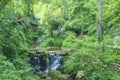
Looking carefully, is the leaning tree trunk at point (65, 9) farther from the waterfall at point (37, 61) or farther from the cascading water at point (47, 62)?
the waterfall at point (37, 61)

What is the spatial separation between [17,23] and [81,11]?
14.5 m

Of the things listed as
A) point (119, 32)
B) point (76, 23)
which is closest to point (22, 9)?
point (76, 23)

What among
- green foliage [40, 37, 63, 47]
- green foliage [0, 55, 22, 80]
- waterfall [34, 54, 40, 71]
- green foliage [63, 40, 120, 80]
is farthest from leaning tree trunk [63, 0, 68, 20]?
green foliage [0, 55, 22, 80]

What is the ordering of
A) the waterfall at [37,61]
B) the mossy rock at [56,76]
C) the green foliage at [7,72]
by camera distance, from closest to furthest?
the green foliage at [7,72] < the mossy rock at [56,76] < the waterfall at [37,61]

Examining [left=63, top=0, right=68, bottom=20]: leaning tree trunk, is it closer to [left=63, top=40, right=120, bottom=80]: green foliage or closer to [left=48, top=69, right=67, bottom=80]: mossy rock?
[left=48, top=69, right=67, bottom=80]: mossy rock

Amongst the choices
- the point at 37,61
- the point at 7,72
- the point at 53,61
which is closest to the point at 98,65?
the point at 7,72

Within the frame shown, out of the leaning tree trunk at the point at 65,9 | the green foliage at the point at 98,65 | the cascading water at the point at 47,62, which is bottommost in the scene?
the cascading water at the point at 47,62

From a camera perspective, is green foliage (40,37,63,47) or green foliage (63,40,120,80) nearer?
green foliage (63,40,120,80)

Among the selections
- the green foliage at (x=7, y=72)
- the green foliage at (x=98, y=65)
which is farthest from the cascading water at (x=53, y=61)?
the green foliage at (x=7, y=72)

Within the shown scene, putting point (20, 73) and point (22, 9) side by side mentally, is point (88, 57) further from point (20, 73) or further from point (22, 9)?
point (22, 9)

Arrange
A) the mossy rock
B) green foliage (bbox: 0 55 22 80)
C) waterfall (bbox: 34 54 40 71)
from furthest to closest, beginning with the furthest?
waterfall (bbox: 34 54 40 71) → the mossy rock → green foliage (bbox: 0 55 22 80)

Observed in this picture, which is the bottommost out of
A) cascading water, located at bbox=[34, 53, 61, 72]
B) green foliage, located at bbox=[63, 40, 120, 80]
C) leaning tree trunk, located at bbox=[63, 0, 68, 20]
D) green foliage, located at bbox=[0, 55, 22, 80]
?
cascading water, located at bbox=[34, 53, 61, 72]

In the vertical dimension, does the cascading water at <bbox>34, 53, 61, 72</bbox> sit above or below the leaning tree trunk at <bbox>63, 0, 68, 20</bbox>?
below

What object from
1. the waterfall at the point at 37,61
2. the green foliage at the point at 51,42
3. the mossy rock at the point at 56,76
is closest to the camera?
the mossy rock at the point at 56,76
